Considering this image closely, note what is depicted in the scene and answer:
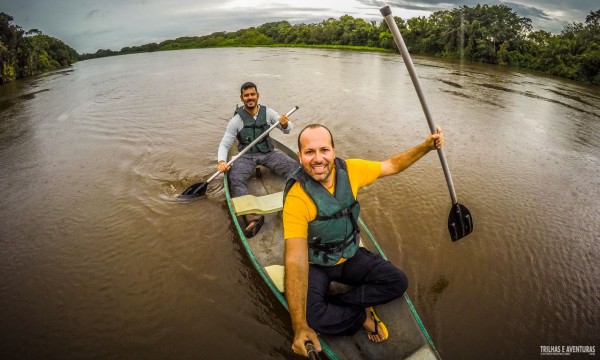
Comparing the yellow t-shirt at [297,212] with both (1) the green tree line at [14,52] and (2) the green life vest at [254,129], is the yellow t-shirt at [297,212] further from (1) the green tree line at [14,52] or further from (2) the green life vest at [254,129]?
(1) the green tree line at [14,52]

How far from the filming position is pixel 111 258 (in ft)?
13.9

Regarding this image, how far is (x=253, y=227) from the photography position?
401cm

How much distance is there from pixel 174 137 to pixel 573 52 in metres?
28.2

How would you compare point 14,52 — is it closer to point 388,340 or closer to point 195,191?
point 195,191

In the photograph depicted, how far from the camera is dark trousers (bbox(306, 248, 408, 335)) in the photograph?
96.3 inches

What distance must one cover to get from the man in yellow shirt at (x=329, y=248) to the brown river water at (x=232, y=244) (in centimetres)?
81

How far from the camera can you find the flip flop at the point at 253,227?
397 cm

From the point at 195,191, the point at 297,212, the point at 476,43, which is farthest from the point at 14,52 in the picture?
the point at 476,43

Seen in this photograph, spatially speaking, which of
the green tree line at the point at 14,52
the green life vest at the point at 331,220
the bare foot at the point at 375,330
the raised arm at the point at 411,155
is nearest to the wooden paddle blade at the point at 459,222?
the raised arm at the point at 411,155

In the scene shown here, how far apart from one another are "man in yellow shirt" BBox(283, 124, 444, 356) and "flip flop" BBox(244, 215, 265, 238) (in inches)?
56.8

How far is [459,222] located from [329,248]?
2095 mm

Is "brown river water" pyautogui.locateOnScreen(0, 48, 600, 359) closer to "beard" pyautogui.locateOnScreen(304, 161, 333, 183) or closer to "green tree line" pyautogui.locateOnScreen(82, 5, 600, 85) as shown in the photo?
"beard" pyautogui.locateOnScreen(304, 161, 333, 183)

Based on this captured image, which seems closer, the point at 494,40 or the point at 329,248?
the point at 329,248

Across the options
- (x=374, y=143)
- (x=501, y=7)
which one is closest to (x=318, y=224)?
(x=374, y=143)
